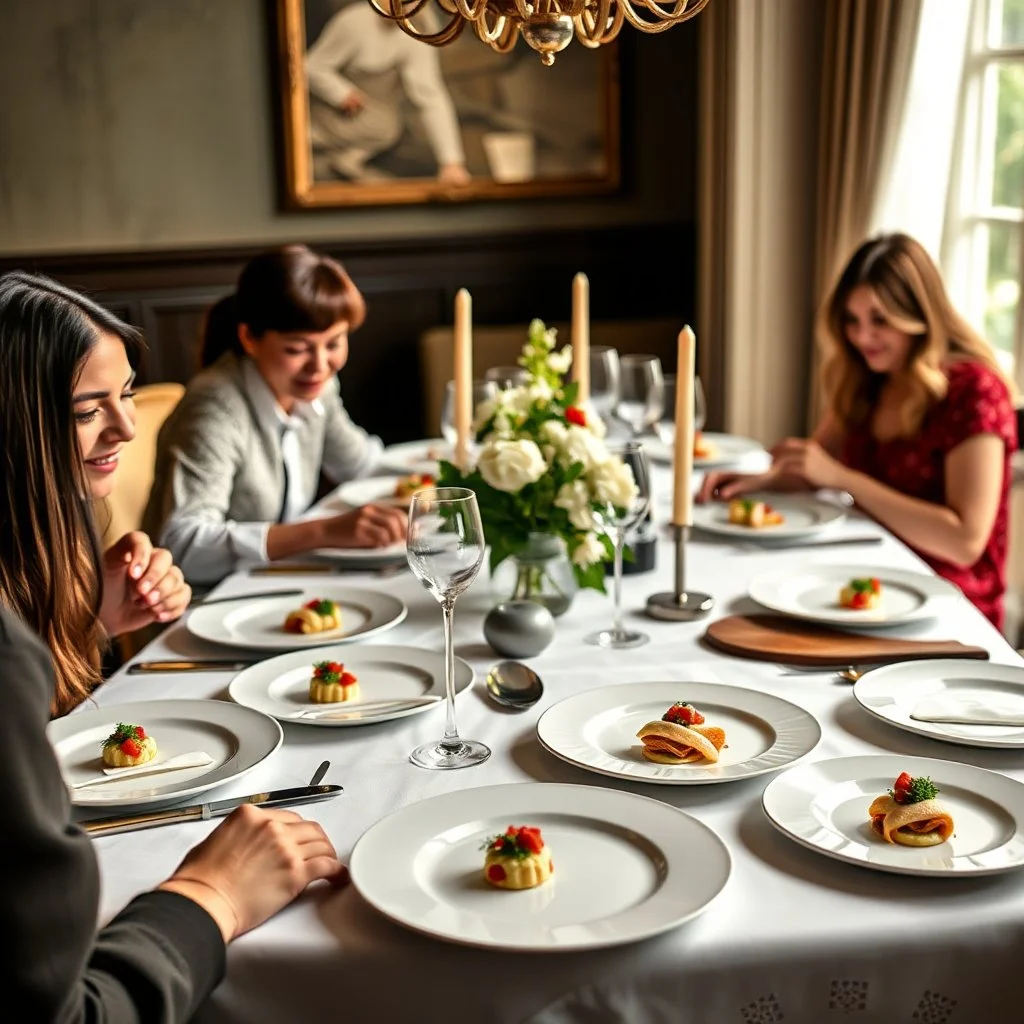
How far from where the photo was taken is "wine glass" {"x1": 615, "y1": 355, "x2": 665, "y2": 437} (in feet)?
8.16

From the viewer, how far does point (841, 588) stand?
1.92 meters

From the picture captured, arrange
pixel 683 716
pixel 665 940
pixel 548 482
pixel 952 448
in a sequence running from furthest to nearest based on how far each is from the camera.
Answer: pixel 952 448 < pixel 548 482 < pixel 683 716 < pixel 665 940

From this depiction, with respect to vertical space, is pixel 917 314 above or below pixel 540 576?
above

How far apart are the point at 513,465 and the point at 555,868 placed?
676 mm

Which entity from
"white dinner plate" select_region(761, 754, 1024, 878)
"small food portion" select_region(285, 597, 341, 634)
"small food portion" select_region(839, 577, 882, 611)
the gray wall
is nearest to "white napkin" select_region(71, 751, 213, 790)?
"small food portion" select_region(285, 597, 341, 634)

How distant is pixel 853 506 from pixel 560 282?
2.49 metres

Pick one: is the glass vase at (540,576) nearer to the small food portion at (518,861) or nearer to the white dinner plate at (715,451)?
the small food portion at (518,861)

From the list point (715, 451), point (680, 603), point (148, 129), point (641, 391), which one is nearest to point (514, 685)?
point (680, 603)

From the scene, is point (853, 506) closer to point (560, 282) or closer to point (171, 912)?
point (171, 912)

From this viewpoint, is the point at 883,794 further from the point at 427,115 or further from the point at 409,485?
the point at 427,115

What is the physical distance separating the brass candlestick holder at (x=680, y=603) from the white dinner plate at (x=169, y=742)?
66 cm

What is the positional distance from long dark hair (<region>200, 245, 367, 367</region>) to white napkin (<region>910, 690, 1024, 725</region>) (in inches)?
60.8

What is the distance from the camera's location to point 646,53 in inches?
182

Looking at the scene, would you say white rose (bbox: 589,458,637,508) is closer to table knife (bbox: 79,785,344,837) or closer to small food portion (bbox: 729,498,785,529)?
table knife (bbox: 79,785,344,837)
